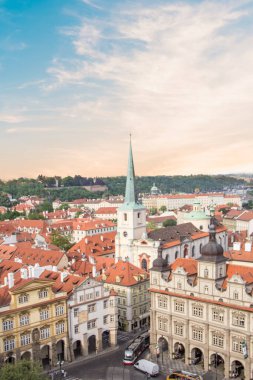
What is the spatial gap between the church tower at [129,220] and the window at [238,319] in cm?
4131

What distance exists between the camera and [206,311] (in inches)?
2345

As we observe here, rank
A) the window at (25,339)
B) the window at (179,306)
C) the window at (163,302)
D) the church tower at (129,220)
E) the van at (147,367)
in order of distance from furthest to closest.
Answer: the church tower at (129,220) → the window at (163,302) → the window at (179,306) → the van at (147,367) → the window at (25,339)

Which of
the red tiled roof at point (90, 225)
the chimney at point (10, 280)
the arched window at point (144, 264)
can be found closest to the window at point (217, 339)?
the chimney at point (10, 280)

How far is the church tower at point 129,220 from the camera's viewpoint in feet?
317

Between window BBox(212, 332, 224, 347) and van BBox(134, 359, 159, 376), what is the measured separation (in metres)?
7.72

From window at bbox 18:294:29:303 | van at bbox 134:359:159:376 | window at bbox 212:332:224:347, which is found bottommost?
van at bbox 134:359:159:376

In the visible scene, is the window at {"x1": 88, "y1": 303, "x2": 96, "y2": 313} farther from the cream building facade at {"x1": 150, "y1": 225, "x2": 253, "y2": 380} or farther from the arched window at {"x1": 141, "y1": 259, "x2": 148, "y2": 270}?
the arched window at {"x1": 141, "y1": 259, "x2": 148, "y2": 270}

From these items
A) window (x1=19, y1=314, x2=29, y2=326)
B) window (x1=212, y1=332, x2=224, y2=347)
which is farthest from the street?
window (x1=19, y1=314, x2=29, y2=326)

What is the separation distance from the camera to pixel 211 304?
193ft

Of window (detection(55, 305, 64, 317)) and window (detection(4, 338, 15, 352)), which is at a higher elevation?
window (detection(55, 305, 64, 317))

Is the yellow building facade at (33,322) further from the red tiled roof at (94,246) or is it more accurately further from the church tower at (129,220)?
the red tiled roof at (94,246)

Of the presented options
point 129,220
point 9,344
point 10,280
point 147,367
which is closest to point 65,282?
point 10,280

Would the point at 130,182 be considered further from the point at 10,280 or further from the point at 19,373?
the point at 19,373

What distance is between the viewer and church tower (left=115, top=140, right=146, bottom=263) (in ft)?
317
